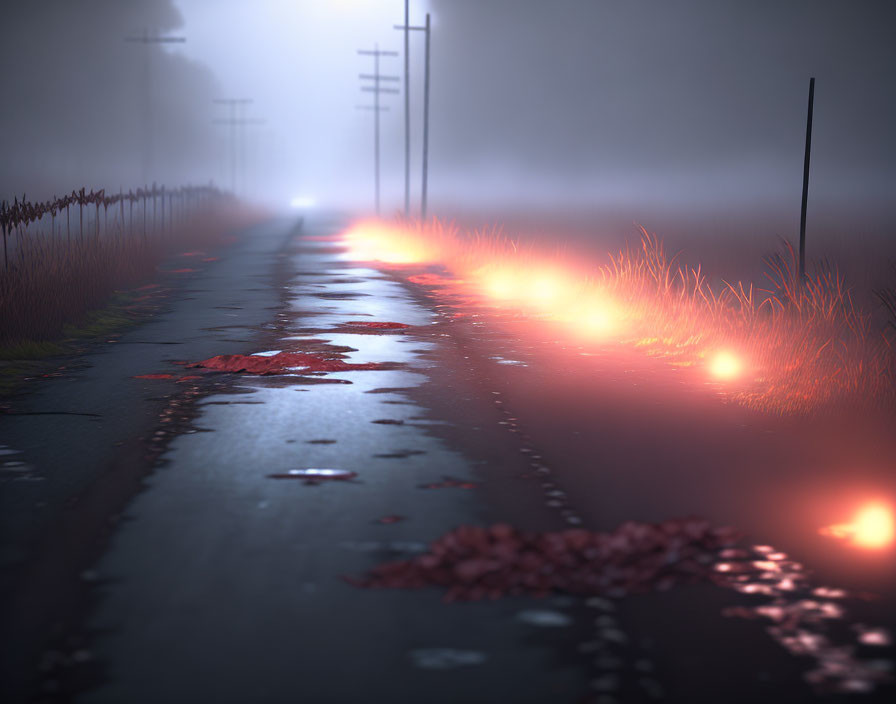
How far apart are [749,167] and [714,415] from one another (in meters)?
93.5

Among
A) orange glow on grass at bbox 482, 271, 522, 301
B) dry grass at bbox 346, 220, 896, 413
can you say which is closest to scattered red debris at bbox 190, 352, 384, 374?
dry grass at bbox 346, 220, 896, 413

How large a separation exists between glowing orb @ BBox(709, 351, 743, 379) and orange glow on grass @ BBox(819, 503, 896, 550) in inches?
199

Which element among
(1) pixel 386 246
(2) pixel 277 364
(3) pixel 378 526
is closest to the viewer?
(3) pixel 378 526

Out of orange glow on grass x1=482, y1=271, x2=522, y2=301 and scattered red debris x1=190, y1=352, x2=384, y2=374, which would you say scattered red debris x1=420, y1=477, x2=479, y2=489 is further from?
orange glow on grass x1=482, y1=271, x2=522, y2=301

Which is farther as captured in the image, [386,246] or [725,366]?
[386,246]

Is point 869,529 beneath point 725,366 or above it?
above

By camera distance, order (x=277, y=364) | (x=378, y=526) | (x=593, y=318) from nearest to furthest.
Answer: (x=378, y=526)
(x=277, y=364)
(x=593, y=318)

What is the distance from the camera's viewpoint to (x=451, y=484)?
754 centimetres

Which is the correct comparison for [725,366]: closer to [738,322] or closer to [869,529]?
[738,322]

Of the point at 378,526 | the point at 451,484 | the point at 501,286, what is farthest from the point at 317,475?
the point at 501,286

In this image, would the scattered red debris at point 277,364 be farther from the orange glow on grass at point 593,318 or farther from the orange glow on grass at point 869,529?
the orange glow on grass at point 869,529

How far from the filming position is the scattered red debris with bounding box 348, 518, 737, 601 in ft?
18.3

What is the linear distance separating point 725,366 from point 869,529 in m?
6.10

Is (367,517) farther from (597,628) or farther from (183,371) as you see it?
(183,371)
